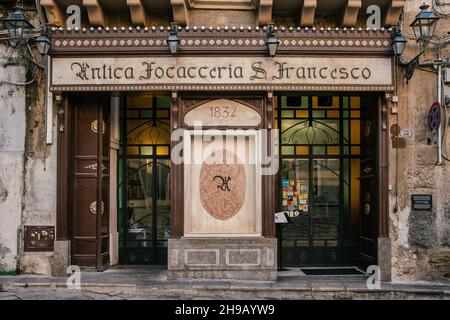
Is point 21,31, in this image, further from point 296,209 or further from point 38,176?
point 296,209

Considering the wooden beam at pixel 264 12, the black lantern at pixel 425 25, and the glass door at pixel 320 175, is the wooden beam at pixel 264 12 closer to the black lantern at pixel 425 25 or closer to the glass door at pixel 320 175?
the glass door at pixel 320 175

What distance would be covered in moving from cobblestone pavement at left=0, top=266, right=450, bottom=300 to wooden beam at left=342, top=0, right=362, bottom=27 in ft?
17.9

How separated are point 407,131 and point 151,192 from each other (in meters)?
5.93

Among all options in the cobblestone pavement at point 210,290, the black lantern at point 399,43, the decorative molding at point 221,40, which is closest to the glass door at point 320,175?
the decorative molding at point 221,40

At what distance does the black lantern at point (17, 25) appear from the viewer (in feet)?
33.3

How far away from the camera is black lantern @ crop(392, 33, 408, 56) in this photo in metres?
10.1

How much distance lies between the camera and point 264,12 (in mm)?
10883

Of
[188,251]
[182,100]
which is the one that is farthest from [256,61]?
[188,251]

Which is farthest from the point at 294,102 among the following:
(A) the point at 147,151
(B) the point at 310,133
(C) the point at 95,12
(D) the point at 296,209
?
(C) the point at 95,12

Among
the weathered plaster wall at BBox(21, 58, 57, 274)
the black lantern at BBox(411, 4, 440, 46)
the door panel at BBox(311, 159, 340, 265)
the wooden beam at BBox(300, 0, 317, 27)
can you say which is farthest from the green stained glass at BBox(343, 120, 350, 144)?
the weathered plaster wall at BBox(21, 58, 57, 274)

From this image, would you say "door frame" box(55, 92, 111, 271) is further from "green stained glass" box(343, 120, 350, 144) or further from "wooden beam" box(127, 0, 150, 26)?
"green stained glass" box(343, 120, 350, 144)

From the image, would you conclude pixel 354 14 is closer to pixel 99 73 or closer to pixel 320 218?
pixel 320 218

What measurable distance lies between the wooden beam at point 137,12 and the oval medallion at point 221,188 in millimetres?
3269

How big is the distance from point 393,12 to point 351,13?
0.87 meters
